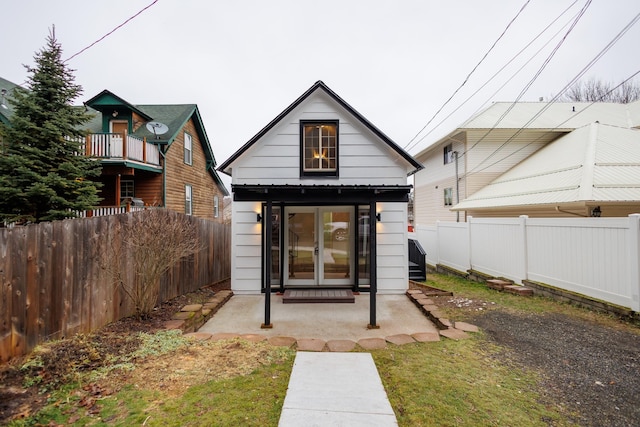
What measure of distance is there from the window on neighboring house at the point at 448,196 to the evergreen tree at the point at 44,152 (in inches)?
635

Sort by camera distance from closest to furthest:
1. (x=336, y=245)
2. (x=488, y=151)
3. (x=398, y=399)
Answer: (x=398, y=399)
(x=336, y=245)
(x=488, y=151)

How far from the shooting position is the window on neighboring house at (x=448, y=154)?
1609 cm

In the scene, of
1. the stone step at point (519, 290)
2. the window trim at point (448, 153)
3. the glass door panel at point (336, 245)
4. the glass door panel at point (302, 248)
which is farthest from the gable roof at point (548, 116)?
the glass door panel at point (302, 248)

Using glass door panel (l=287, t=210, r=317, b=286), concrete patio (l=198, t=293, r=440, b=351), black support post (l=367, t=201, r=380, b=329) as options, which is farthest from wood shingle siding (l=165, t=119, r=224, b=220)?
black support post (l=367, t=201, r=380, b=329)

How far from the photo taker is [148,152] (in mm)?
12547

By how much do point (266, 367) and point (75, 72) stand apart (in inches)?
419

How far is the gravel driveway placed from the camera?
295 centimetres

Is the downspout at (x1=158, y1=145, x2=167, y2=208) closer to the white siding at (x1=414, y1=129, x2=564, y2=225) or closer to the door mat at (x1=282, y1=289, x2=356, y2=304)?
the door mat at (x1=282, y1=289, x2=356, y2=304)

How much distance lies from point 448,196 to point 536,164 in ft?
15.1

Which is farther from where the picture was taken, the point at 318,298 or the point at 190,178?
the point at 190,178

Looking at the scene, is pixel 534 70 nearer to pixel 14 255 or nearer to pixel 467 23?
pixel 467 23

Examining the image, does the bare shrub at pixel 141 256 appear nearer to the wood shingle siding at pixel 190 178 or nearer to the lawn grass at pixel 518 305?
the lawn grass at pixel 518 305

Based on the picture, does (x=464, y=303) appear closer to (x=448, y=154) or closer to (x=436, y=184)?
(x=448, y=154)

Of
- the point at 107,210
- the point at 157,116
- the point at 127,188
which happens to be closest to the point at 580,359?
the point at 107,210
